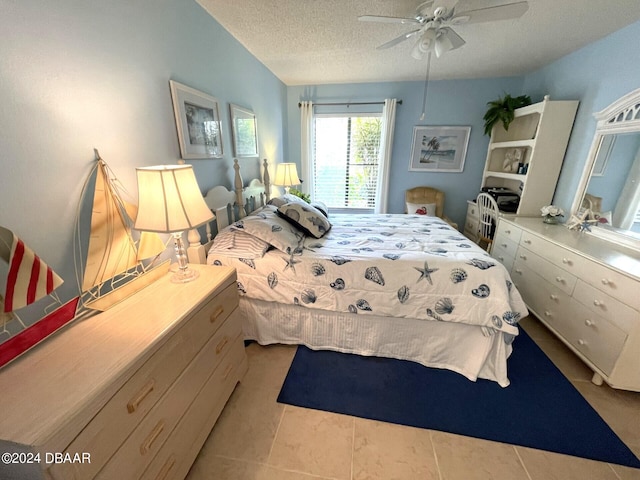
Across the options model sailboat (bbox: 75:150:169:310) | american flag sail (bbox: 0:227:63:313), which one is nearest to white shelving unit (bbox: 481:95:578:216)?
model sailboat (bbox: 75:150:169:310)

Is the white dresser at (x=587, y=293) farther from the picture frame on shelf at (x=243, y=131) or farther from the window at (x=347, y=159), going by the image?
the picture frame on shelf at (x=243, y=131)

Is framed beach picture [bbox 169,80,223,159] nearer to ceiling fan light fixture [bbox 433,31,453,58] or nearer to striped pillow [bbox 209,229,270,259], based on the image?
striped pillow [bbox 209,229,270,259]

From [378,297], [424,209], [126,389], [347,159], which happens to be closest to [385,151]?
[347,159]

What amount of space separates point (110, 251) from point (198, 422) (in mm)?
882

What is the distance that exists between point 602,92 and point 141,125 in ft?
11.6

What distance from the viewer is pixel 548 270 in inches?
A: 81.3

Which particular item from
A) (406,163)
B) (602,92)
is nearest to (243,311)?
(406,163)

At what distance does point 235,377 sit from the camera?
60.6 inches

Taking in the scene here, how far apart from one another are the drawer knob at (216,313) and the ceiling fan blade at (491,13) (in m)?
2.18

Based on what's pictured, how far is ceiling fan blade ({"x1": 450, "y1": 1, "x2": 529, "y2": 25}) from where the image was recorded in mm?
1453

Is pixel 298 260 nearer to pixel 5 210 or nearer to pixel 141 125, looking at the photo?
pixel 141 125

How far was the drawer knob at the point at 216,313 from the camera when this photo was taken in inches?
49.6

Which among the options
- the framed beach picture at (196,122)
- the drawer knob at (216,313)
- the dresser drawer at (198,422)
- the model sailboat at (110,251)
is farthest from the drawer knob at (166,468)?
the framed beach picture at (196,122)

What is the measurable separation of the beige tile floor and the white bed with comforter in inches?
18.8
